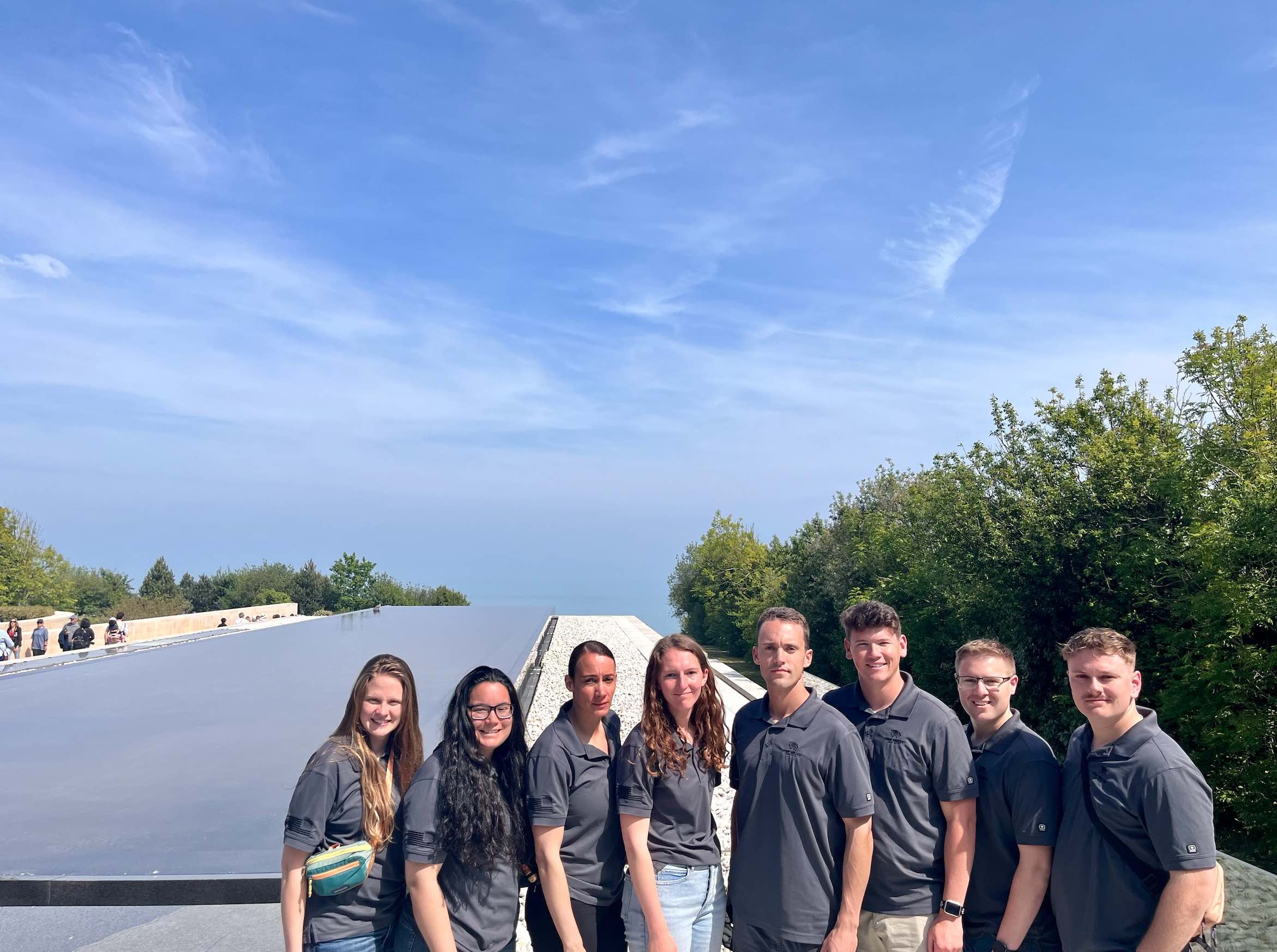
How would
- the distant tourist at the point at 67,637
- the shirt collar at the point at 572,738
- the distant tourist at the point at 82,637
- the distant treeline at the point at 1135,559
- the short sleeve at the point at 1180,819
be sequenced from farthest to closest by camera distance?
the distant tourist at the point at 82,637 → the distant tourist at the point at 67,637 → the distant treeline at the point at 1135,559 → the shirt collar at the point at 572,738 → the short sleeve at the point at 1180,819

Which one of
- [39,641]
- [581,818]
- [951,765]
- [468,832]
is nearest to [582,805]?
[581,818]

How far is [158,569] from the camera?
46281 mm

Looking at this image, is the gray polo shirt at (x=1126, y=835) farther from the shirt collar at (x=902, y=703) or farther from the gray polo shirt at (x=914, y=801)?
the shirt collar at (x=902, y=703)

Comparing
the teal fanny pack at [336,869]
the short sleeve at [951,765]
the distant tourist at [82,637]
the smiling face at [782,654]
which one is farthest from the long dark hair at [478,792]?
the distant tourist at [82,637]

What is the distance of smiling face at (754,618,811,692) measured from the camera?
2.95 metres

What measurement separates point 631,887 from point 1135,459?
16022 millimetres

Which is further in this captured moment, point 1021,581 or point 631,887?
point 1021,581

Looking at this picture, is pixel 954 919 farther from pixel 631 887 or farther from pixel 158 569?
pixel 158 569

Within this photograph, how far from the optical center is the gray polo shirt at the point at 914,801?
2.87m

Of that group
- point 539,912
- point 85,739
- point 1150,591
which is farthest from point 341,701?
point 1150,591

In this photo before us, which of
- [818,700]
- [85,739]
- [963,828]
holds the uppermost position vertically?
[818,700]

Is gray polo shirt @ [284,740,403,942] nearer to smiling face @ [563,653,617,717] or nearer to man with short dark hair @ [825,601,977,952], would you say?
smiling face @ [563,653,617,717]

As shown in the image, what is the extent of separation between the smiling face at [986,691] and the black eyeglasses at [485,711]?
1572mm

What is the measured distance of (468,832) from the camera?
2.81 meters
